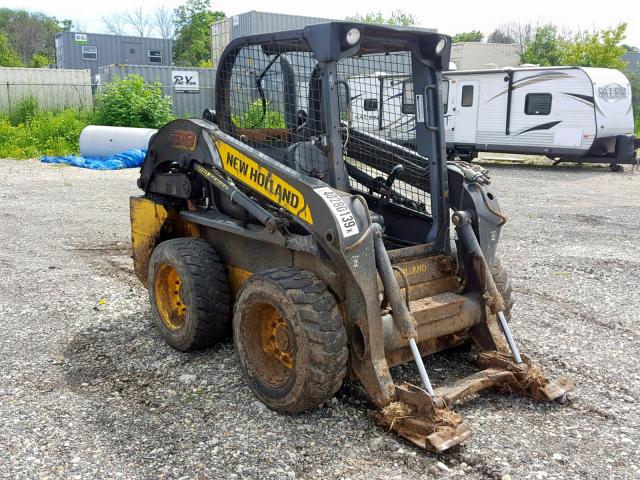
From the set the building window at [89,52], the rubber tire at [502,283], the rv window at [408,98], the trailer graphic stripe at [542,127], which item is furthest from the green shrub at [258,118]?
the building window at [89,52]

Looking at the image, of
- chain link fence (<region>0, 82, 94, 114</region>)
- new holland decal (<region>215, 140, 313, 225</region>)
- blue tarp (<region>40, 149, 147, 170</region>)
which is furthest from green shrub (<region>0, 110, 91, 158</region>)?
new holland decal (<region>215, 140, 313, 225</region>)

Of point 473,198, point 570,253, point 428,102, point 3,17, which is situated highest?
point 3,17

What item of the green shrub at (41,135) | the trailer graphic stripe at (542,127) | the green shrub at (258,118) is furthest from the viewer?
the green shrub at (41,135)

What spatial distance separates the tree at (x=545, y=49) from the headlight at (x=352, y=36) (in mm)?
32877

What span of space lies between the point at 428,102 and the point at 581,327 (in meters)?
2.50

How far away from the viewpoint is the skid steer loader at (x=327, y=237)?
388 cm

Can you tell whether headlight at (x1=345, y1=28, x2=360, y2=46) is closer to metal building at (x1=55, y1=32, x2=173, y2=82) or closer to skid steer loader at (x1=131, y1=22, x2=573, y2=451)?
skid steer loader at (x1=131, y1=22, x2=573, y2=451)

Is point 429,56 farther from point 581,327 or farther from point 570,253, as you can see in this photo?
point 570,253

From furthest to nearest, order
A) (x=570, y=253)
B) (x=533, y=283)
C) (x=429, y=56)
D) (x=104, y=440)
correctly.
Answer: (x=570, y=253) < (x=533, y=283) < (x=429, y=56) < (x=104, y=440)

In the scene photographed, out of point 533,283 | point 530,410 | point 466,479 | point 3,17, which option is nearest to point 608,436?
point 530,410

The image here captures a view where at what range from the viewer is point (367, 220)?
3.92 meters

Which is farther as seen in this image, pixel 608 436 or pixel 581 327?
pixel 581 327

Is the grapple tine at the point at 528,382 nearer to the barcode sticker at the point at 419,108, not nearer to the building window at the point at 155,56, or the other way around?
the barcode sticker at the point at 419,108

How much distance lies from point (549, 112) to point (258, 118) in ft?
48.6
